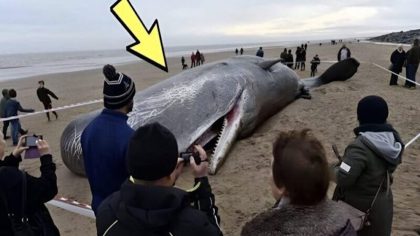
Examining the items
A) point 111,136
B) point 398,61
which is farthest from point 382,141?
point 398,61

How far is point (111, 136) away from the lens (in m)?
3.11

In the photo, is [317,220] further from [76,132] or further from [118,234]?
[76,132]

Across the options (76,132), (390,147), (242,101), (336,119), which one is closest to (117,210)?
(390,147)

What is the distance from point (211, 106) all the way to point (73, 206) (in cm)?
276

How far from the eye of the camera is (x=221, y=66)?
27.1ft

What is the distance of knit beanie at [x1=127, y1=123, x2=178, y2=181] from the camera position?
204 centimetres

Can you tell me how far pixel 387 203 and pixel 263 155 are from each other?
3527 mm

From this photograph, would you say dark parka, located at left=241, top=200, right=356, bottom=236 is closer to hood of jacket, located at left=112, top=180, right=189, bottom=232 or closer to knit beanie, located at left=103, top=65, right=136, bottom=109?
hood of jacket, located at left=112, top=180, right=189, bottom=232

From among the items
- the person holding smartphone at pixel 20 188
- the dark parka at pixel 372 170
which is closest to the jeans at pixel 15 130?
the person holding smartphone at pixel 20 188

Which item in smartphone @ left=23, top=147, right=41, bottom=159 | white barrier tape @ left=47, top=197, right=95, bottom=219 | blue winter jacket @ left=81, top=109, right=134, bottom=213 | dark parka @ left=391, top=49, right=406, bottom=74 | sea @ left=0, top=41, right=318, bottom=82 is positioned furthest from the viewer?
sea @ left=0, top=41, right=318, bottom=82

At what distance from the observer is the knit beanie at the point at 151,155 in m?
2.04

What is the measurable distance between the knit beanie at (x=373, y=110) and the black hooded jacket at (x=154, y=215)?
1.75m

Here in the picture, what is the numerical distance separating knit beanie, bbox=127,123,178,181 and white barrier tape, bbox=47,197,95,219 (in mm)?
3715

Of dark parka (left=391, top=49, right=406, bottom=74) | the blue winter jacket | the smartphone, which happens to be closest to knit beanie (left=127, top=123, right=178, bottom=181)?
the blue winter jacket
